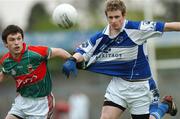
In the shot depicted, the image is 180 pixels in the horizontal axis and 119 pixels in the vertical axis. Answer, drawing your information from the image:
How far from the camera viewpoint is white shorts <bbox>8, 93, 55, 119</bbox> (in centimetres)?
981

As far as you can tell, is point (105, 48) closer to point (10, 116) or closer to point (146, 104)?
point (146, 104)

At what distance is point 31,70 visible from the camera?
972cm

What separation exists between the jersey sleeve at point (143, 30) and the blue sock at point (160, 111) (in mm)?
1010

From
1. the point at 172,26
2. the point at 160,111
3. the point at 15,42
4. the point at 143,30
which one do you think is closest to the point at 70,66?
the point at 15,42

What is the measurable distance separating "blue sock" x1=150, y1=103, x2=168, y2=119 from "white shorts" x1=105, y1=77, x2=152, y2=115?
0.40 ft

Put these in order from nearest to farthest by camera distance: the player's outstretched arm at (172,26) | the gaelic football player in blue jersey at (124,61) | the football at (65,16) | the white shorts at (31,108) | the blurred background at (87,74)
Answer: the player's outstretched arm at (172,26)
the gaelic football player in blue jersey at (124,61)
the white shorts at (31,108)
the football at (65,16)
the blurred background at (87,74)

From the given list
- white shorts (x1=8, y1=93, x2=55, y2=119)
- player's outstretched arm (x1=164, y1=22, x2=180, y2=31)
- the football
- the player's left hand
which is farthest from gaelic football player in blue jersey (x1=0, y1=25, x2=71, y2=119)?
player's outstretched arm (x1=164, y1=22, x2=180, y2=31)

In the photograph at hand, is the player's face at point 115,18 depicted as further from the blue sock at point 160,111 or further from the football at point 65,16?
the blue sock at point 160,111

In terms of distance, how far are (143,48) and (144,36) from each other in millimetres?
206

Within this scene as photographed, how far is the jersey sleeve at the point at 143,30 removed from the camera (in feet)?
30.7

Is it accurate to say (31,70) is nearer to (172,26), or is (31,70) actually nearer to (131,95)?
(131,95)

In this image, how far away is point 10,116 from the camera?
9.80 metres

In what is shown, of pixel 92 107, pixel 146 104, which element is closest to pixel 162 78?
pixel 92 107

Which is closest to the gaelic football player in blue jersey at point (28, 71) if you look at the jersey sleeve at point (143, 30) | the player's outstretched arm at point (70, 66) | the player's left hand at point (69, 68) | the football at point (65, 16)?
the player's outstretched arm at point (70, 66)
